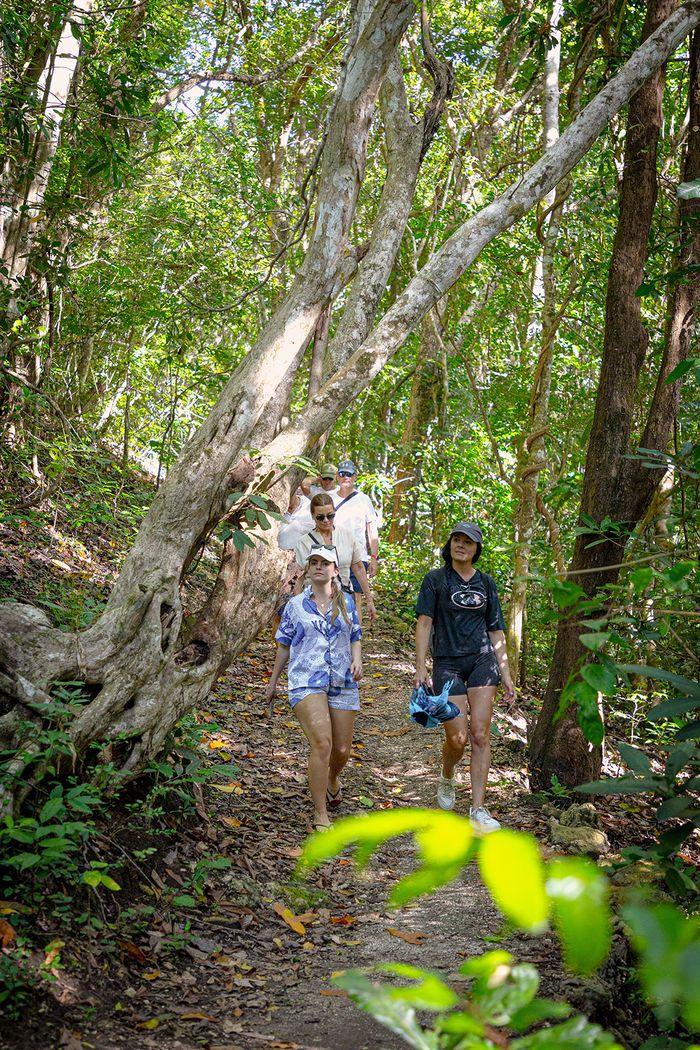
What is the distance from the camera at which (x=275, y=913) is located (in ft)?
17.1

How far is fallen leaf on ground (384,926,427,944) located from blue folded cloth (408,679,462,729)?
1472mm

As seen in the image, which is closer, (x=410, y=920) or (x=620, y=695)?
(x=410, y=920)

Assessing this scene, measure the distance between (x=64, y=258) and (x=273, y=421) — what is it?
417cm

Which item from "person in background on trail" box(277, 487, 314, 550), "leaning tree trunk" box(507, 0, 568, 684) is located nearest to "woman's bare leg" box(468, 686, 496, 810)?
"person in background on trail" box(277, 487, 314, 550)

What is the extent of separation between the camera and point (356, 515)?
9.00 metres

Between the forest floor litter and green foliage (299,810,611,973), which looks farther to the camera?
the forest floor litter

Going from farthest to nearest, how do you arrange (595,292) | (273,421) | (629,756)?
(595,292)
(273,421)
(629,756)

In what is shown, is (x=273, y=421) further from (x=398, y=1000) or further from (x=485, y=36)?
(x=485, y=36)

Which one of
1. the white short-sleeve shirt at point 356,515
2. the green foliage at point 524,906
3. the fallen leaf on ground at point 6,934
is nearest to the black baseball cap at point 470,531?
the white short-sleeve shirt at point 356,515

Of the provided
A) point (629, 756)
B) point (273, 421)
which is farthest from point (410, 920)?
point (273, 421)

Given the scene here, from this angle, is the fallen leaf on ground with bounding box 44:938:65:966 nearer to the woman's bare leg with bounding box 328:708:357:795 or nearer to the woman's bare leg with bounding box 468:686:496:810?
the woman's bare leg with bounding box 328:708:357:795

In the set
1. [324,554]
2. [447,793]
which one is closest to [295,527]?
[324,554]

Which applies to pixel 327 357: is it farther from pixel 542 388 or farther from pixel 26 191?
pixel 26 191

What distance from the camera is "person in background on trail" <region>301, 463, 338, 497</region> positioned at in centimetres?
902
